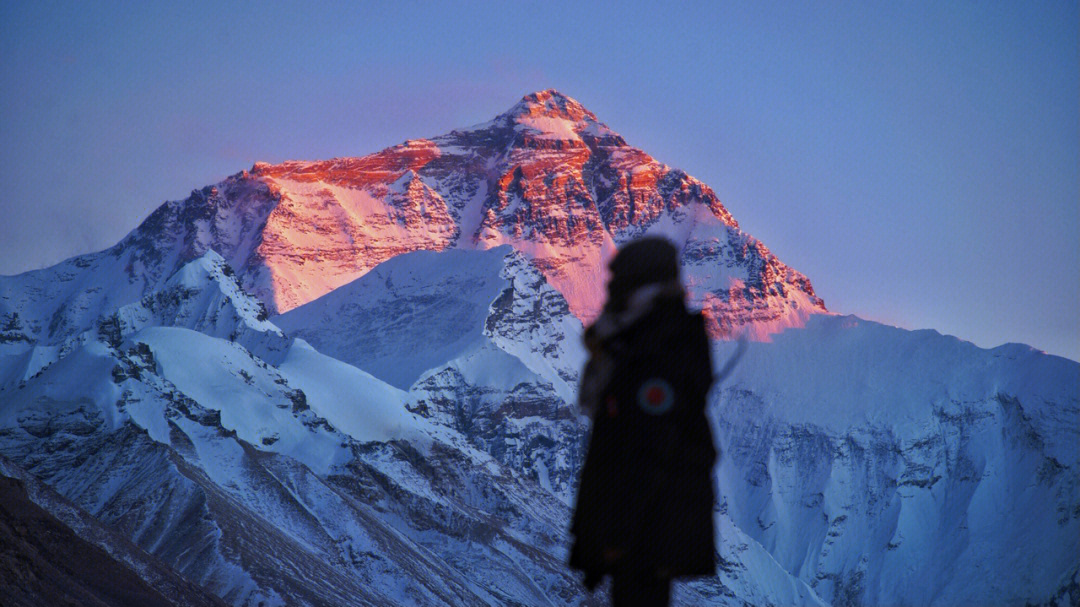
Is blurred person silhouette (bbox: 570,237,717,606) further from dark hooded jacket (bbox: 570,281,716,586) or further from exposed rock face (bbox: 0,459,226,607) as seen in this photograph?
exposed rock face (bbox: 0,459,226,607)

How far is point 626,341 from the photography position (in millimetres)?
6750

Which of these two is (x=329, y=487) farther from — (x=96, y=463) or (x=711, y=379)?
(x=711, y=379)

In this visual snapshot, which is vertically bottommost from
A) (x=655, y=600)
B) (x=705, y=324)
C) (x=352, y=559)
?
(x=655, y=600)

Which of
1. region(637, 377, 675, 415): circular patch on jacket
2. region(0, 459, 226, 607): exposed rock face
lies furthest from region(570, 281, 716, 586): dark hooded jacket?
region(0, 459, 226, 607): exposed rock face

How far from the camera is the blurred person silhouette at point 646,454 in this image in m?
6.60

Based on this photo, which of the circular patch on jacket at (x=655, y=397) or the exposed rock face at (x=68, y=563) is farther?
the exposed rock face at (x=68, y=563)

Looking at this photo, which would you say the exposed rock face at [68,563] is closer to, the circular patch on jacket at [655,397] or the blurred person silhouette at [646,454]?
the blurred person silhouette at [646,454]

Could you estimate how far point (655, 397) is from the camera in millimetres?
6641

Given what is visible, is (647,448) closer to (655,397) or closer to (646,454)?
(646,454)

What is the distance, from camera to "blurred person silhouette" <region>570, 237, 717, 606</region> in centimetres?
660

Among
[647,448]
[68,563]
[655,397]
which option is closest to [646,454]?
[647,448]

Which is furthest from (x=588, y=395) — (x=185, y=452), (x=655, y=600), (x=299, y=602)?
(x=185, y=452)

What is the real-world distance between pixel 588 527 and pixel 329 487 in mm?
180157

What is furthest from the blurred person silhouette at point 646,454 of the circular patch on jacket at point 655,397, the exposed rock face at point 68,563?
the exposed rock face at point 68,563
